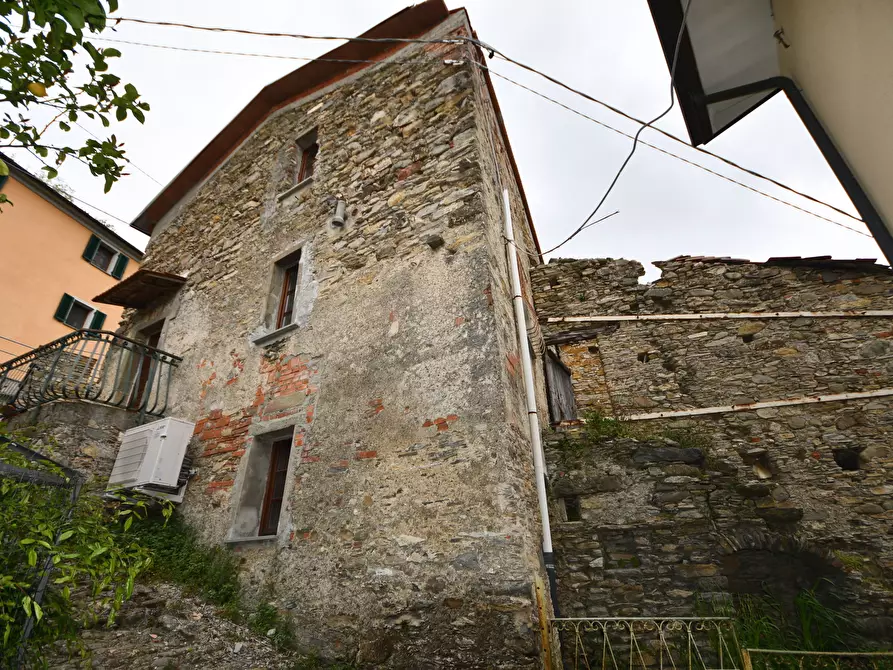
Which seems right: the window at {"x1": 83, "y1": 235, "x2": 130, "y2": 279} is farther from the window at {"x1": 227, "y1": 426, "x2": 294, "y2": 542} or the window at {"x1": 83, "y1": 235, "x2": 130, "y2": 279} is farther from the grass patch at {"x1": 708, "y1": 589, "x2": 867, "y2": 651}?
the grass patch at {"x1": 708, "y1": 589, "x2": 867, "y2": 651}

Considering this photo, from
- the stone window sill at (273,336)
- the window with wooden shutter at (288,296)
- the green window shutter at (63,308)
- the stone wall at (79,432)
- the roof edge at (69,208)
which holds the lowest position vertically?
the stone wall at (79,432)

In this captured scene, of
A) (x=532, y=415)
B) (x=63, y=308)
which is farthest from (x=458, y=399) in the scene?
(x=63, y=308)

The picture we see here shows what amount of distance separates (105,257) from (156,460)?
42.6 feet

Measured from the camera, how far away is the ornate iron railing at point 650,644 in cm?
363

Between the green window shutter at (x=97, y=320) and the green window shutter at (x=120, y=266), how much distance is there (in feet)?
4.75

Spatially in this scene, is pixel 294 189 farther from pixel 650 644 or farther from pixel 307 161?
pixel 650 644

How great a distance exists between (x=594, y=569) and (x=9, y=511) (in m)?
4.35

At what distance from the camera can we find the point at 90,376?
5.98 meters

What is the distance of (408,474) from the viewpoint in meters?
3.98

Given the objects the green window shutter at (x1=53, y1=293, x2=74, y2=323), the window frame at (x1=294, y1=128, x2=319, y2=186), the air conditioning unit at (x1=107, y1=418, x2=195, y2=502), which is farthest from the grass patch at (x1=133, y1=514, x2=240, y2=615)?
the green window shutter at (x1=53, y1=293, x2=74, y2=323)

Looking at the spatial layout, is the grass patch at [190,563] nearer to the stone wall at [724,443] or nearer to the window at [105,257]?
the stone wall at [724,443]

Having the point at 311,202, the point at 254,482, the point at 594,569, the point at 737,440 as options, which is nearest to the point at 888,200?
the point at 594,569

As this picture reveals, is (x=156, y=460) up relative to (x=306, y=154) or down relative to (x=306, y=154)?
down

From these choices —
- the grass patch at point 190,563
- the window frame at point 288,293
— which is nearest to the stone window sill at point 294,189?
the window frame at point 288,293
